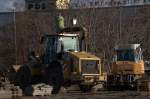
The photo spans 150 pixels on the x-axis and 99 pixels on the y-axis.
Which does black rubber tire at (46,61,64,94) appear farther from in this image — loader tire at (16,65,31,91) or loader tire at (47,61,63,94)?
loader tire at (16,65,31,91)

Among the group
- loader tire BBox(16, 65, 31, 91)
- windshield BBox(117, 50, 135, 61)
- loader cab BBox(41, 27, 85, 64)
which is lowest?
loader tire BBox(16, 65, 31, 91)

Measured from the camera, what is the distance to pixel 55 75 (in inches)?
1335

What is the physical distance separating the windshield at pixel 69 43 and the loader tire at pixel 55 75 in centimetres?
105

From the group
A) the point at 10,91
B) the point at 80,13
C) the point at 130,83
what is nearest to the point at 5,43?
the point at 80,13

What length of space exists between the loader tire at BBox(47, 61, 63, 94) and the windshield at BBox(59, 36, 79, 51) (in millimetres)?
1049

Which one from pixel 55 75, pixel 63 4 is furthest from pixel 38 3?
Answer: pixel 55 75

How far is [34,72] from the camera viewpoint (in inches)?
1399

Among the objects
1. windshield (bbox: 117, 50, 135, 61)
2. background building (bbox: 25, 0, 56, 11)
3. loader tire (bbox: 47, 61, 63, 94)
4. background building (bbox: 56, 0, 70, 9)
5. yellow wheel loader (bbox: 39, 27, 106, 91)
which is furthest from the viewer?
background building (bbox: 25, 0, 56, 11)

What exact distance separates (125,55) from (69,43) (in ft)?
20.0

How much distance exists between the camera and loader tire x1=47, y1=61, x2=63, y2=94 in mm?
33719

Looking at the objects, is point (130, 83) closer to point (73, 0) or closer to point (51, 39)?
point (51, 39)

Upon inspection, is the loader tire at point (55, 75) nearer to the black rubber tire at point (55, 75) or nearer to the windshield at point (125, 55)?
the black rubber tire at point (55, 75)

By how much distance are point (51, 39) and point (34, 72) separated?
244 cm

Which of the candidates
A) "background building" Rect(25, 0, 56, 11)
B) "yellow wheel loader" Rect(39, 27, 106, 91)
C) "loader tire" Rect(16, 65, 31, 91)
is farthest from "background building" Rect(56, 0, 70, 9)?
A: "yellow wheel loader" Rect(39, 27, 106, 91)
